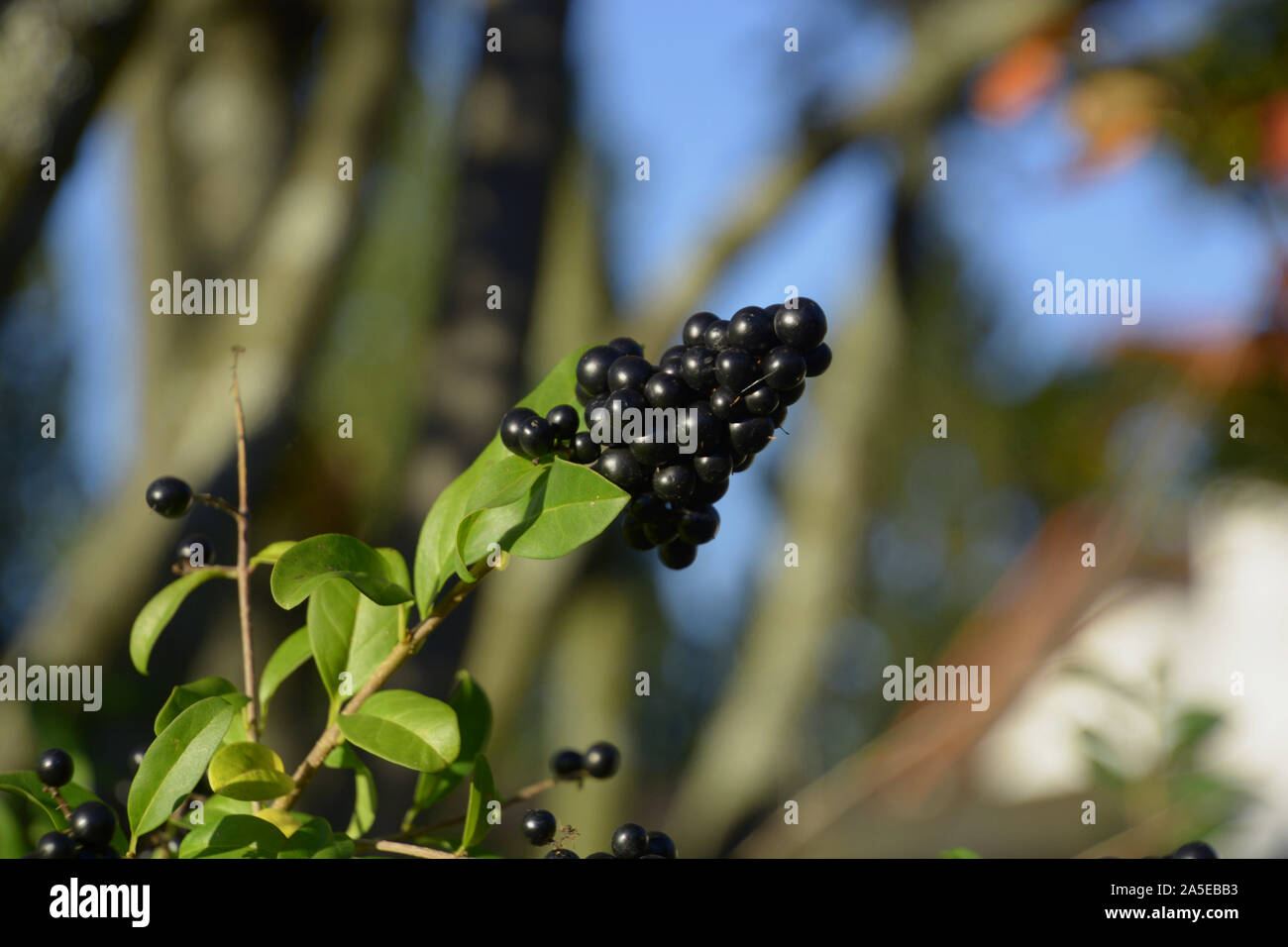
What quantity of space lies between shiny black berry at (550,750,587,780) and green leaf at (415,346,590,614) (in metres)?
0.20

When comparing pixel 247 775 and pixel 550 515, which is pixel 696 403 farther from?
pixel 247 775

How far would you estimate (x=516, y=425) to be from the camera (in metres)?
0.45

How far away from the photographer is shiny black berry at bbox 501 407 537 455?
0.45 m

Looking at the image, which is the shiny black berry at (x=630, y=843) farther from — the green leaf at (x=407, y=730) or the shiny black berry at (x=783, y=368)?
the shiny black berry at (x=783, y=368)

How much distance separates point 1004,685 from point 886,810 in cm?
78

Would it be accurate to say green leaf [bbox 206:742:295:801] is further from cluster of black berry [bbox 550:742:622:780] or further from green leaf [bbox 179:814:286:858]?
cluster of black berry [bbox 550:742:622:780]

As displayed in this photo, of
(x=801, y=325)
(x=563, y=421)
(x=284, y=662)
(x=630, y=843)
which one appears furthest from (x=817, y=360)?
(x=284, y=662)

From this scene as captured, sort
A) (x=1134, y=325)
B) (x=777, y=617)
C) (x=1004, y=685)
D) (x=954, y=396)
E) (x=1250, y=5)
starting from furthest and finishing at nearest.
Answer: (x=954, y=396)
(x=1134, y=325)
(x=1004, y=685)
(x=1250, y=5)
(x=777, y=617)

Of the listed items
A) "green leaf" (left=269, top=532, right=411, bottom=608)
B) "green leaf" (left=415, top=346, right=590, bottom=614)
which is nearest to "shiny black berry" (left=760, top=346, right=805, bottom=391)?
"green leaf" (left=415, top=346, right=590, bottom=614)

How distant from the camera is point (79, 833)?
43cm

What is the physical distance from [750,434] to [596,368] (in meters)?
0.09

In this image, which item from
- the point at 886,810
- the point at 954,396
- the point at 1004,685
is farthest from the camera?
the point at 954,396
